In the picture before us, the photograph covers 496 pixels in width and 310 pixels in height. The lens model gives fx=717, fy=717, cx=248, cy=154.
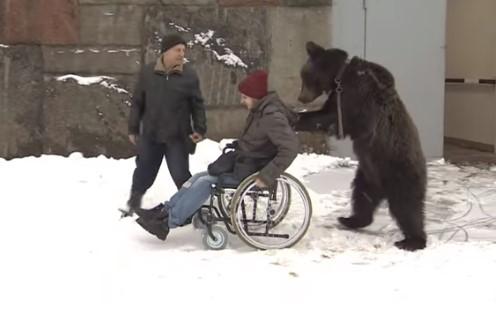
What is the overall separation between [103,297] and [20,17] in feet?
16.5

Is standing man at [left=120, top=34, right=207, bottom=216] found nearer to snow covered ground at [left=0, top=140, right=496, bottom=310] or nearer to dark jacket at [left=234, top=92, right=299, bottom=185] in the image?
snow covered ground at [left=0, top=140, right=496, bottom=310]

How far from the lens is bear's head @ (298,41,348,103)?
5660 mm

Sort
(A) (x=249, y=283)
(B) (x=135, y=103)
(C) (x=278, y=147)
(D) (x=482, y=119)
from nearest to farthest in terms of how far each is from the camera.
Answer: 1. (A) (x=249, y=283)
2. (C) (x=278, y=147)
3. (B) (x=135, y=103)
4. (D) (x=482, y=119)

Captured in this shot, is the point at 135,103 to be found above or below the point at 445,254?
above

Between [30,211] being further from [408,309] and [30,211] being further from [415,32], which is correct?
[415,32]

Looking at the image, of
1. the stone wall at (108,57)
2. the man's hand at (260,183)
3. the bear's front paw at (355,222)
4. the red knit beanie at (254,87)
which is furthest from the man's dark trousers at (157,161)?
the stone wall at (108,57)

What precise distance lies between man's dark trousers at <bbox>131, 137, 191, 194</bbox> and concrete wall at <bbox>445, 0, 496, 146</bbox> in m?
6.67

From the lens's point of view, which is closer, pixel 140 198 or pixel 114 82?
pixel 140 198

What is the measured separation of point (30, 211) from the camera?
245 inches

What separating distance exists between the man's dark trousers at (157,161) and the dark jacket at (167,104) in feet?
0.29

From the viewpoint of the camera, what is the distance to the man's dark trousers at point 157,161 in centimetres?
595

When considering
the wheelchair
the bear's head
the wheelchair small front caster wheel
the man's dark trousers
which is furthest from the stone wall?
the wheelchair small front caster wheel

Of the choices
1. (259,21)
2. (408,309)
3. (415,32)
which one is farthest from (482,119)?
(408,309)

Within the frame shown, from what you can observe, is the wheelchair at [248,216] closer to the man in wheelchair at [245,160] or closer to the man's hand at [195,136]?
the man in wheelchair at [245,160]
